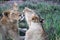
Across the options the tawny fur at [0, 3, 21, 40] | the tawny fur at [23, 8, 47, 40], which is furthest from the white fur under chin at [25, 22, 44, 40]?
the tawny fur at [0, 3, 21, 40]

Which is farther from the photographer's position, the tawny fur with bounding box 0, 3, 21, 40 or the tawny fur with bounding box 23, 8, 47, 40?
the tawny fur with bounding box 0, 3, 21, 40

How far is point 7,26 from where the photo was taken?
92.0 inches

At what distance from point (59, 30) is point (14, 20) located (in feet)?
5.41

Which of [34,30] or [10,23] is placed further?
[10,23]

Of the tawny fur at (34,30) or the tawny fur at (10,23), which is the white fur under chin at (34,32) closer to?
the tawny fur at (34,30)

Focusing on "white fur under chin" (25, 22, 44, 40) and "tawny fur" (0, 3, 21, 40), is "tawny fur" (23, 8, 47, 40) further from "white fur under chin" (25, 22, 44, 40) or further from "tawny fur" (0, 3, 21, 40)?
"tawny fur" (0, 3, 21, 40)

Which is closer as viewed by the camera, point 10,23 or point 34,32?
point 34,32

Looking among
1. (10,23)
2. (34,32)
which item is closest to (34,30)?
(34,32)

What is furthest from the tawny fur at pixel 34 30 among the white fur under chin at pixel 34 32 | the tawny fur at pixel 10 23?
the tawny fur at pixel 10 23

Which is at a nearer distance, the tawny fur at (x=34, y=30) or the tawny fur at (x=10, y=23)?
the tawny fur at (x=34, y=30)

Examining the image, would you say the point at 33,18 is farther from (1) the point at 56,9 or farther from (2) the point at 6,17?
(1) the point at 56,9

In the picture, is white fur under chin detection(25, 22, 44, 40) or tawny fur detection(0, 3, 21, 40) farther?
tawny fur detection(0, 3, 21, 40)

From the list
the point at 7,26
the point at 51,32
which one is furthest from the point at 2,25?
the point at 51,32

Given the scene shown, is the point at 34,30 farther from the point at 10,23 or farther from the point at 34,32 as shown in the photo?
the point at 10,23
